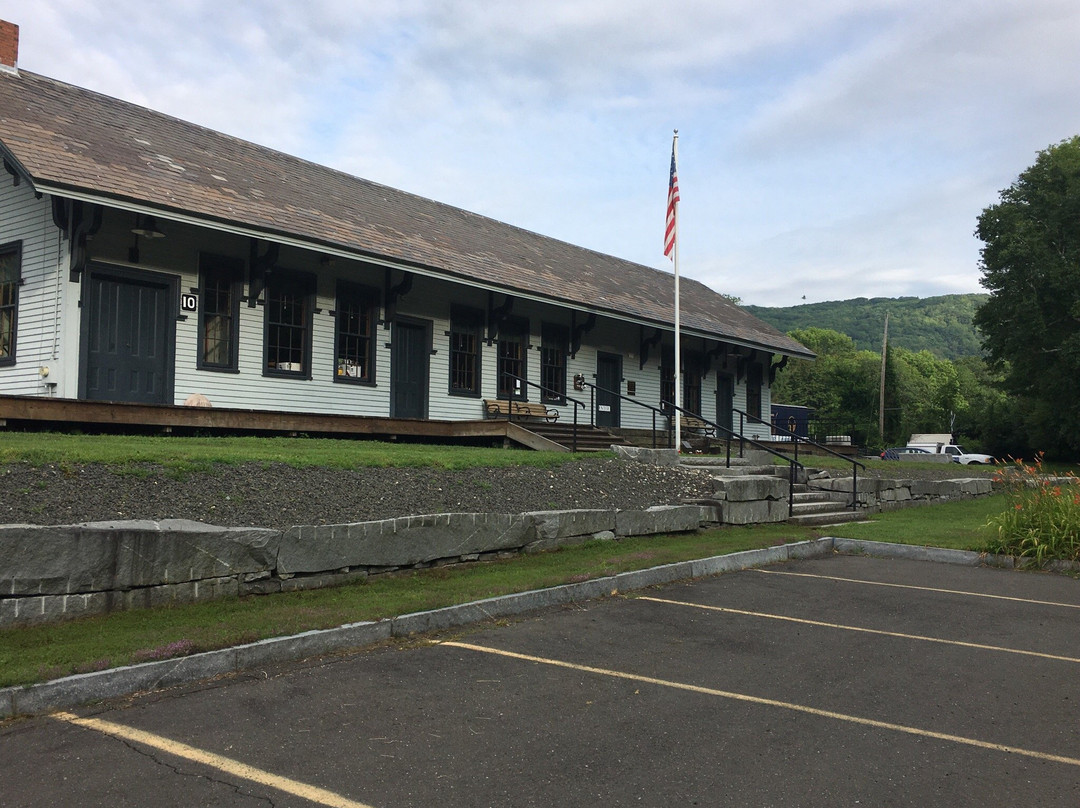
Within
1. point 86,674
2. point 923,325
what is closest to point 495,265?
point 86,674

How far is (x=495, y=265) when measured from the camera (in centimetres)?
2145

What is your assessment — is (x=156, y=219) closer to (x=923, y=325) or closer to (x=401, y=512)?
(x=401, y=512)

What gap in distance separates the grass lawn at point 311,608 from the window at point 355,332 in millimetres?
8407

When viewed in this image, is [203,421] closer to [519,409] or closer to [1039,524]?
[519,409]

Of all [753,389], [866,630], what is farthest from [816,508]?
[753,389]

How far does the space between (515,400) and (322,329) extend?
567 centimetres

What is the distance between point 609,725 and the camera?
5062mm

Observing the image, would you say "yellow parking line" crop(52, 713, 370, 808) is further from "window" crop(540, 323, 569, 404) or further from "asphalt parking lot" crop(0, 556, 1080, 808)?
"window" crop(540, 323, 569, 404)

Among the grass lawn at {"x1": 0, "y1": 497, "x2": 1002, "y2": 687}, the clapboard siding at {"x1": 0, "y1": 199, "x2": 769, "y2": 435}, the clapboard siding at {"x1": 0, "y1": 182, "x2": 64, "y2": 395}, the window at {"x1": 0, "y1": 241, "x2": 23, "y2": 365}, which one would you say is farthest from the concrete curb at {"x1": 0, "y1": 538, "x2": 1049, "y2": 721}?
the window at {"x1": 0, "y1": 241, "x2": 23, "y2": 365}

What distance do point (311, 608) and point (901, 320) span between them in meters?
179

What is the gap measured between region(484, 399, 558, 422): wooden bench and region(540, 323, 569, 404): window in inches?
39.0

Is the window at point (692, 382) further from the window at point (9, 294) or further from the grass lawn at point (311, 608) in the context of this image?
the window at point (9, 294)

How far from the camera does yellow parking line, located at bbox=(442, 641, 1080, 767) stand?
4.69 m

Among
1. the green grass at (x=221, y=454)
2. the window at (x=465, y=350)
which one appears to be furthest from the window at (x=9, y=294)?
the window at (x=465, y=350)
